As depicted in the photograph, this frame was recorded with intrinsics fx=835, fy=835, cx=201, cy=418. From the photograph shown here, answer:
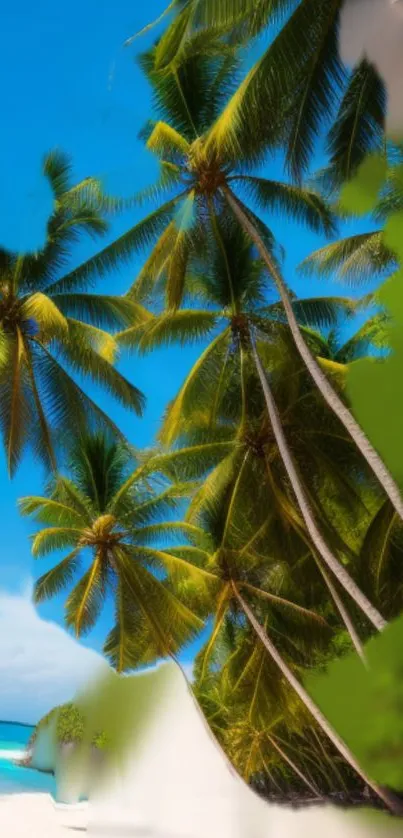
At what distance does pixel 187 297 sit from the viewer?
6.39 metres

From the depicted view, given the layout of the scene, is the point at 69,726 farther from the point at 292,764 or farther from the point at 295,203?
the point at 295,203

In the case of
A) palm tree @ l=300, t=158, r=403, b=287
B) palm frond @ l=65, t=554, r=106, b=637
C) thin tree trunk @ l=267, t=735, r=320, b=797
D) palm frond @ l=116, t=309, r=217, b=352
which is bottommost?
thin tree trunk @ l=267, t=735, r=320, b=797

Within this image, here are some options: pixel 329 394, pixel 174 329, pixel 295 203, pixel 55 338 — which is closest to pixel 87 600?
pixel 55 338

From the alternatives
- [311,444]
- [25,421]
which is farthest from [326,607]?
[25,421]

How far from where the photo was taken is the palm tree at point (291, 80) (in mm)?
4195

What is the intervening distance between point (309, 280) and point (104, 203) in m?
1.73

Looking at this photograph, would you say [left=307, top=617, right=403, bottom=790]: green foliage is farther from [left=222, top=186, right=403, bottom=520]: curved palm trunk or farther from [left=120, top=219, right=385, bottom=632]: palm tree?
[left=120, top=219, right=385, bottom=632]: palm tree

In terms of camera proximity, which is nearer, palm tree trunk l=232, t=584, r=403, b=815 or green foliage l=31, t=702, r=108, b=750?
palm tree trunk l=232, t=584, r=403, b=815

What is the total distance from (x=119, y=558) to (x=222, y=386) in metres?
1.58

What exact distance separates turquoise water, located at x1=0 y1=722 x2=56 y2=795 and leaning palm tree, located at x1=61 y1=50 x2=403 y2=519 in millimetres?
4157

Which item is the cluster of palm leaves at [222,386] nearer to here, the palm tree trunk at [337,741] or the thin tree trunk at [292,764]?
the palm tree trunk at [337,741]

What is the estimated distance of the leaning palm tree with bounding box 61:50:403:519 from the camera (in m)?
5.32

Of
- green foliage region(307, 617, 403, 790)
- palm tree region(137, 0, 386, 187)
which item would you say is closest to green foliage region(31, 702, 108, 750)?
green foliage region(307, 617, 403, 790)

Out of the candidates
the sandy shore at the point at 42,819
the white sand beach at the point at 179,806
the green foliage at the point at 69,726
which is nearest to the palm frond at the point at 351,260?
the white sand beach at the point at 179,806
